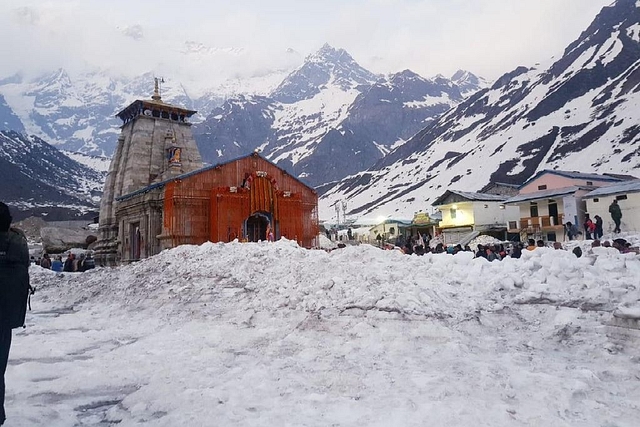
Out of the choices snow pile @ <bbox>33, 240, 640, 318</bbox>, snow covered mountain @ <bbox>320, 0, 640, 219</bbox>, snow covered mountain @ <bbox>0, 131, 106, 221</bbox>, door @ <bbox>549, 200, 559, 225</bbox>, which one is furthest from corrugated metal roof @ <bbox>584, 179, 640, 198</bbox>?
snow covered mountain @ <bbox>0, 131, 106, 221</bbox>

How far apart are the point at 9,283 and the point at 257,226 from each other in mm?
22106

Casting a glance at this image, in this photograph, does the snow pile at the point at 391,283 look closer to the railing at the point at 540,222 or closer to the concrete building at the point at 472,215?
the railing at the point at 540,222

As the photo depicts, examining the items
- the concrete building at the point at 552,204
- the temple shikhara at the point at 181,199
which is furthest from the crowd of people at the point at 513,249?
the concrete building at the point at 552,204

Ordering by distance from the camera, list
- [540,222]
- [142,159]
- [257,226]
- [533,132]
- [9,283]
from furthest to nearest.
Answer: [533,132], [540,222], [142,159], [257,226], [9,283]

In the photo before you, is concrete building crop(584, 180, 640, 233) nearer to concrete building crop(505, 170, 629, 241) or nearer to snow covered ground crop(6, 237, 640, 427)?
concrete building crop(505, 170, 629, 241)

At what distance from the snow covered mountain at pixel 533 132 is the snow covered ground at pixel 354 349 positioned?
66659 mm

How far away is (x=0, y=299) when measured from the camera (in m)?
4.41

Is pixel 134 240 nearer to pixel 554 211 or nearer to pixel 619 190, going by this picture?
pixel 554 211

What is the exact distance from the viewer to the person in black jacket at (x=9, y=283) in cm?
441

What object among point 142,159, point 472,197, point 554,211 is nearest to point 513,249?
point 554,211

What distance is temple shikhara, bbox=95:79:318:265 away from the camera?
926 inches

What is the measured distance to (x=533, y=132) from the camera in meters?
103

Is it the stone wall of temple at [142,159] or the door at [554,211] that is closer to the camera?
the stone wall of temple at [142,159]

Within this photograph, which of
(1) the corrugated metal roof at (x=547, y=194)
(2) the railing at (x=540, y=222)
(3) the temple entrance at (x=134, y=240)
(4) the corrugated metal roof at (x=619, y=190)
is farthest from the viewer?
(2) the railing at (x=540, y=222)
